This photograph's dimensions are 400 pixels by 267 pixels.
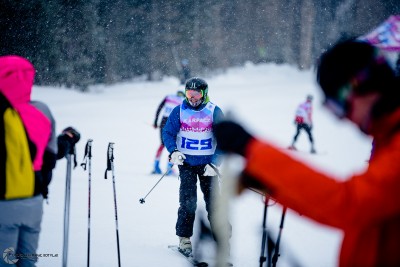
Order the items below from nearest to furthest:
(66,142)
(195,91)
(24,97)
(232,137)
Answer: (232,137)
(24,97)
(66,142)
(195,91)

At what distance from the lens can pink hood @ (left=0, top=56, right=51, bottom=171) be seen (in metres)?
1.96

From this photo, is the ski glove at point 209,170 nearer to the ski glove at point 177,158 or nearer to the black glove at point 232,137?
the ski glove at point 177,158

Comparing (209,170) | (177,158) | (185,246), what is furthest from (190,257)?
(177,158)

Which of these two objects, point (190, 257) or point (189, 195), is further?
point (189, 195)

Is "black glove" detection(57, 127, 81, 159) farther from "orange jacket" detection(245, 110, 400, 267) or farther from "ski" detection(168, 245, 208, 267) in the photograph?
"orange jacket" detection(245, 110, 400, 267)

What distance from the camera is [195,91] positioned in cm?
363

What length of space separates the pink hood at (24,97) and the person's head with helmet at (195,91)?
1.76 meters

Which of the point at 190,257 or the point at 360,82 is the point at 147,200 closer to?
the point at 190,257

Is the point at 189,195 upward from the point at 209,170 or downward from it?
downward

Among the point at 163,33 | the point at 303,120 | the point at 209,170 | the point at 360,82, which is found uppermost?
the point at 163,33

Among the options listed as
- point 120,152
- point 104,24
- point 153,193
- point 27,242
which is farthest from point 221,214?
point 104,24

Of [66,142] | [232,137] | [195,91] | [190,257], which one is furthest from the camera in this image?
[195,91]

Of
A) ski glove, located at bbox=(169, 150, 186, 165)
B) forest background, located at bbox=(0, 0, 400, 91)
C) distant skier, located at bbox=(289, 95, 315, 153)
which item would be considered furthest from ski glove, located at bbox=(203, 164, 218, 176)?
forest background, located at bbox=(0, 0, 400, 91)

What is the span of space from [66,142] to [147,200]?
3107 millimetres
